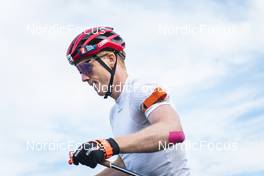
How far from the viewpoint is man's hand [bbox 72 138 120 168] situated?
17.7 ft

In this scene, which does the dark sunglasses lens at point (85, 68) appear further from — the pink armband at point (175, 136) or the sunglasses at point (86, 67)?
the pink armband at point (175, 136)

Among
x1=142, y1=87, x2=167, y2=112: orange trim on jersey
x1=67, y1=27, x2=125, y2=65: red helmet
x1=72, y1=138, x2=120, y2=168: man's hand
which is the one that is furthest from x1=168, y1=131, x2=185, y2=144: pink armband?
x1=67, y1=27, x2=125, y2=65: red helmet

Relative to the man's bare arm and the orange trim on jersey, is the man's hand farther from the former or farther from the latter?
the man's bare arm

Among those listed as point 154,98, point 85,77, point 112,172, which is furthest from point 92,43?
point 112,172

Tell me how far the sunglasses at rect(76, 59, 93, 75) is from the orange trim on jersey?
1318 millimetres

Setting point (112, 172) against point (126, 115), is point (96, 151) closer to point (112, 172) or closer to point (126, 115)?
point (126, 115)

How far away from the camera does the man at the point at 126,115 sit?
5.52 meters

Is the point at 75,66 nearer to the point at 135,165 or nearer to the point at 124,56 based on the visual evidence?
the point at 124,56

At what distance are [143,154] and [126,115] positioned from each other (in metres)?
0.57

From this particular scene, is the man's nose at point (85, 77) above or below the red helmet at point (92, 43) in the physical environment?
below

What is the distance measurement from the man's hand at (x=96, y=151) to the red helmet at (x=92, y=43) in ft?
6.54

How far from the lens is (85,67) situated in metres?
7.11

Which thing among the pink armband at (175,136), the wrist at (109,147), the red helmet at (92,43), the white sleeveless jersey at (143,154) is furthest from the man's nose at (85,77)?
the pink armband at (175,136)

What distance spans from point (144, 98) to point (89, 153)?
110 centimetres
